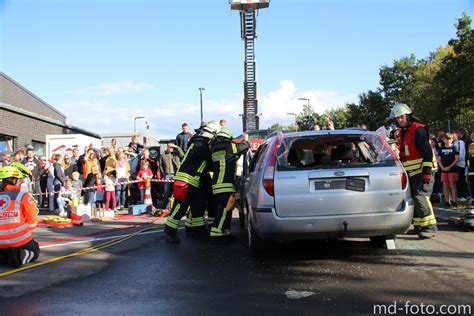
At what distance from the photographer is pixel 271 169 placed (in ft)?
17.4

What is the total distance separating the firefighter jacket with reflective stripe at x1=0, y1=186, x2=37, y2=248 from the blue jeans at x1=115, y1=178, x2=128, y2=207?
6800 mm

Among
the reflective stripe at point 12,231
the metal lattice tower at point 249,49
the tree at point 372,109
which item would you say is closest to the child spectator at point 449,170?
the reflective stripe at point 12,231

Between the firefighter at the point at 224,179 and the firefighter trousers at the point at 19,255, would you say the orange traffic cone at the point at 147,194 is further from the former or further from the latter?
the firefighter trousers at the point at 19,255

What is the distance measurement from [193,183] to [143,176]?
5501mm

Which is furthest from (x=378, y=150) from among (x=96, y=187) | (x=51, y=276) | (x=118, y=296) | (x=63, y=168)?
(x=63, y=168)

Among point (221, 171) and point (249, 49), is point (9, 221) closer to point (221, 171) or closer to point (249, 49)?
point (221, 171)

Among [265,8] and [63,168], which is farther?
[265,8]

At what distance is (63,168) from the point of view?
13.1m

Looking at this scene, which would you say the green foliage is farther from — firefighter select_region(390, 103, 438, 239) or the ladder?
firefighter select_region(390, 103, 438, 239)

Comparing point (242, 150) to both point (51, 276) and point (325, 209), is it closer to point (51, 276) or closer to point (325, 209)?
point (325, 209)

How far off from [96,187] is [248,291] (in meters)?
8.16

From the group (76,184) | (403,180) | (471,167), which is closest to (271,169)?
(403,180)

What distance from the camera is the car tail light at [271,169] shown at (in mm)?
5148

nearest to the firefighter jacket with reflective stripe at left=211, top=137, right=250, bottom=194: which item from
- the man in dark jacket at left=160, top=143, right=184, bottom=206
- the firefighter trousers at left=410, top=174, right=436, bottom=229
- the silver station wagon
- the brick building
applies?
the silver station wagon
